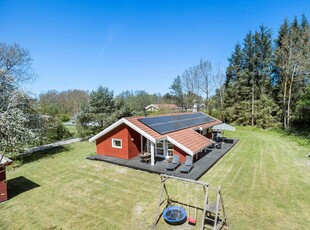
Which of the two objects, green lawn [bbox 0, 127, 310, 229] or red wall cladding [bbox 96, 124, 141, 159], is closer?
green lawn [bbox 0, 127, 310, 229]

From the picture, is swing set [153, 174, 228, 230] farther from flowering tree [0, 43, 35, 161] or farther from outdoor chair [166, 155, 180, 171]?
flowering tree [0, 43, 35, 161]

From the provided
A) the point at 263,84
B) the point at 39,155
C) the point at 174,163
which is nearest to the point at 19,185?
the point at 39,155

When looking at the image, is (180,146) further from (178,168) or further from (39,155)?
(39,155)

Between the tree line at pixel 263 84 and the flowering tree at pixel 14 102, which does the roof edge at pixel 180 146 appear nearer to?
the flowering tree at pixel 14 102

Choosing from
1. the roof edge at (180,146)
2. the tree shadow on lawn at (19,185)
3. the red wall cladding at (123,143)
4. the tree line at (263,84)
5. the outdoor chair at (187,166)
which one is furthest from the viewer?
the tree line at (263,84)

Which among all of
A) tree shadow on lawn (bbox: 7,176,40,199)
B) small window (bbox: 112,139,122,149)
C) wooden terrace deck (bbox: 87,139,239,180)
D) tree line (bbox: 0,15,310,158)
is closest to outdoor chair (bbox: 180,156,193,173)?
wooden terrace deck (bbox: 87,139,239,180)

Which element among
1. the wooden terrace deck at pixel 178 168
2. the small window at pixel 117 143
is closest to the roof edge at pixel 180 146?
the wooden terrace deck at pixel 178 168
